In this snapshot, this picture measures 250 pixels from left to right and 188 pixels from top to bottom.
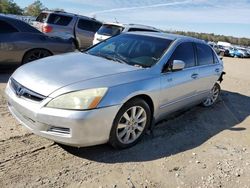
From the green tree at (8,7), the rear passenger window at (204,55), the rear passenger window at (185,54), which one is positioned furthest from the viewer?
the green tree at (8,7)

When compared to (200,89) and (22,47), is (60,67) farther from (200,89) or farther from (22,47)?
(22,47)

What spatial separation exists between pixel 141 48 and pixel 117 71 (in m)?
1.06

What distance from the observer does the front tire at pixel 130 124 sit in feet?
14.2

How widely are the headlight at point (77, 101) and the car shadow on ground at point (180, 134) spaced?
30.9 inches

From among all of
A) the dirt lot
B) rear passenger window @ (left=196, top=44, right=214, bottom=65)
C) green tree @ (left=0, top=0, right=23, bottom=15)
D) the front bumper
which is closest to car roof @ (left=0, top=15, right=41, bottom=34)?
the dirt lot

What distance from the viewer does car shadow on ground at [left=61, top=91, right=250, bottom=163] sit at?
446cm

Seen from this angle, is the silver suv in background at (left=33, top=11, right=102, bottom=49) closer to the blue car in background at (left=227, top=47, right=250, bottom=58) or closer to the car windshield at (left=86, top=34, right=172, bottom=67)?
the car windshield at (left=86, top=34, right=172, bottom=67)

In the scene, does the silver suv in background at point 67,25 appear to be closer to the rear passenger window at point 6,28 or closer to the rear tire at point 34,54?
the rear tire at point 34,54

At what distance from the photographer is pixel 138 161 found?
437cm

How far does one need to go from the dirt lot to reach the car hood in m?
0.86

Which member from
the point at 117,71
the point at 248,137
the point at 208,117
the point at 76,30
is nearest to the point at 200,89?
the point at 208,117

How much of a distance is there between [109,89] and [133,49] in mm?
1532

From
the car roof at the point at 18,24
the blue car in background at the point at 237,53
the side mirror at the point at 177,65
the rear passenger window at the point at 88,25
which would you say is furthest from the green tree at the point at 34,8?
the side mirror at the point at 177,65

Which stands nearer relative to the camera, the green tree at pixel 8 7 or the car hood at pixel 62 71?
the car hood at pixel 62 71
